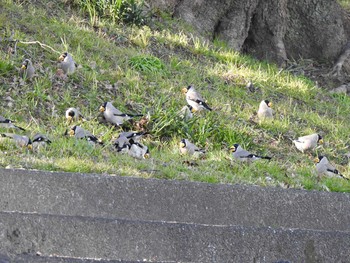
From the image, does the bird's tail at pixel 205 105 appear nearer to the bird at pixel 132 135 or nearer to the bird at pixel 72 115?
the bird at pixel 132 135

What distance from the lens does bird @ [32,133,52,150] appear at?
8245 millimetres

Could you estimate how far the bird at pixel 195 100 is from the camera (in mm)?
10633

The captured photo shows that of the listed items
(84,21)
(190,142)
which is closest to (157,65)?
(84,21)

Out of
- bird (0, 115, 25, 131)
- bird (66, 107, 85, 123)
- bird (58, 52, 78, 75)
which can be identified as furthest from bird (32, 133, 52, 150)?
bird (58, 52, 78, 75)

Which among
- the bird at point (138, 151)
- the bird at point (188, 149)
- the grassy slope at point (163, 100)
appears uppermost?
the bird at point (138, 151)

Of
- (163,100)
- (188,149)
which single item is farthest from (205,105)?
(188,149)

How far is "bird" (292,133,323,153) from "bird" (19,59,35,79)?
3.25 meters

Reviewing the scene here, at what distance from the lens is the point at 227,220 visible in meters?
6.77

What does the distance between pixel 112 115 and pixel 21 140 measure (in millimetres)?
1781

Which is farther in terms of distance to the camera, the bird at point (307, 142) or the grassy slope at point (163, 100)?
the bird at point (307, 142)

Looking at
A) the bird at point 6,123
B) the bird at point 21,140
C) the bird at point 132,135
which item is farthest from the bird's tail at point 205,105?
the bird at point 21,140

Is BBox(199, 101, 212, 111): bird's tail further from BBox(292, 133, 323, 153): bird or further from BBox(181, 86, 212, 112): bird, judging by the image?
BBox(292, 133, 323, 153): bird

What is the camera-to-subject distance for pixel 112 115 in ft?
32.2

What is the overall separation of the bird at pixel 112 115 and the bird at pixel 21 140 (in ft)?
5.29
